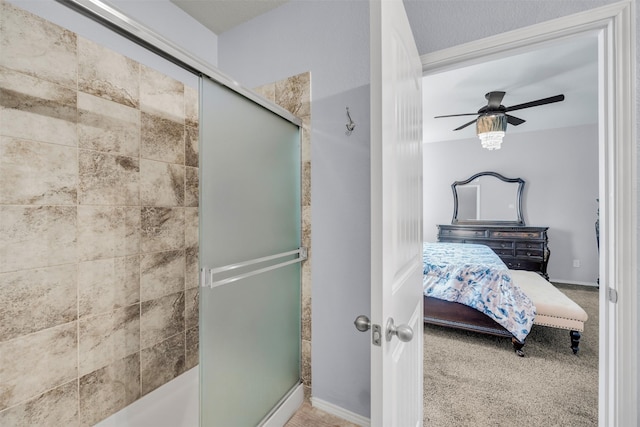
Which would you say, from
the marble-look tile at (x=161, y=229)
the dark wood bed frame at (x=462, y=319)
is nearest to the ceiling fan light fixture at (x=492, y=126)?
the dark wood bed frame at (x=462, y=319)

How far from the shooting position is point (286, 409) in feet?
5.26

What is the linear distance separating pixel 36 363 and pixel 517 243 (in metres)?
5.73

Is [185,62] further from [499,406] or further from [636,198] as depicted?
[499,406]

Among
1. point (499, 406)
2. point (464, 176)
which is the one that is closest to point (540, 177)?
point (464, 176)

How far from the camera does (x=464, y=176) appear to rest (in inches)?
209

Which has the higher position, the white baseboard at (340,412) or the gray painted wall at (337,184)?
the gray painted wall at (337,184)

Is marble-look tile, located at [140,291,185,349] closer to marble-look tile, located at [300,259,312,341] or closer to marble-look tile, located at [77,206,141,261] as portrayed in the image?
marble-look tile, located at [77,206,141,261]

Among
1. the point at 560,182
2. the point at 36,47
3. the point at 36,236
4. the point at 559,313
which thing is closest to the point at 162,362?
the point at 36,236

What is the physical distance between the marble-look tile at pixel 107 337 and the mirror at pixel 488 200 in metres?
5.21

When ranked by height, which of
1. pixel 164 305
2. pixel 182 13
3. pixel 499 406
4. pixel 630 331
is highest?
pixel 182 13

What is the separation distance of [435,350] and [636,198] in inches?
76.0

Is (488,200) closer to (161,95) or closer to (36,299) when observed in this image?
(161,95)

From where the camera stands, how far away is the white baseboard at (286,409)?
1.49 meters

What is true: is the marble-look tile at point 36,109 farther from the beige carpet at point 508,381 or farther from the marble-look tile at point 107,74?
the beige carpet at point 508,381
